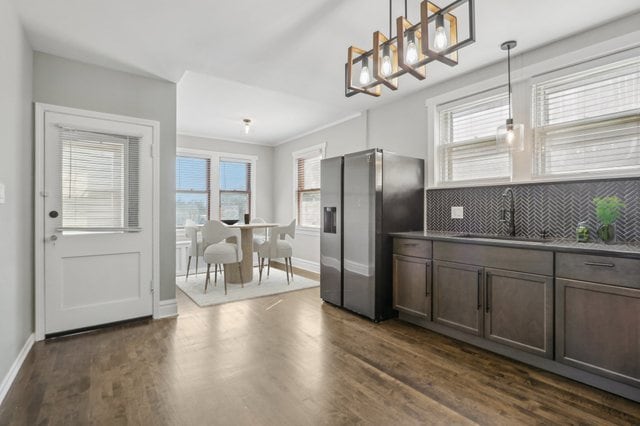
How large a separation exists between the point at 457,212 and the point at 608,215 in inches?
50.8

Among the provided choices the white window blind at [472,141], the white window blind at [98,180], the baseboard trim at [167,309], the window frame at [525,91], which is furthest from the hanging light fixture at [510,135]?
the baseboard trim at [167,309]

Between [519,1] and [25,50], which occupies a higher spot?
[519,1]

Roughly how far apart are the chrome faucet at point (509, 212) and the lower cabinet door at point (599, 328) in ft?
2.85

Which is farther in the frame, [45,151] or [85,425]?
[45,151]

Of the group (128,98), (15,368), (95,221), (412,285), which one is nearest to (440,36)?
(412,285)

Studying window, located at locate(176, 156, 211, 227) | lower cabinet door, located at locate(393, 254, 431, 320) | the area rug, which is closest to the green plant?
lower cabinet door, located at locate(393, 254, 431, 320)

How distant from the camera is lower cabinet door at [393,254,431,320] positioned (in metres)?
2.97

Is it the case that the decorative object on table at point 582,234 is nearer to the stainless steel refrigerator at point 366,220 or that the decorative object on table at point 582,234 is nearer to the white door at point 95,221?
the stainless steel refrigerator at point 366,220

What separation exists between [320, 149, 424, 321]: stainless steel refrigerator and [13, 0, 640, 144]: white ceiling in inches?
39.2

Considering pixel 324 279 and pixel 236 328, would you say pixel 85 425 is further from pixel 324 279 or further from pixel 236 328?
pixel 324 279

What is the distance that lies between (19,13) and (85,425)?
272 centimetres

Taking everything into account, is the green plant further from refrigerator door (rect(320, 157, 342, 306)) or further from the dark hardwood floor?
refrigerator door (rect(320, 157, 342, 306))

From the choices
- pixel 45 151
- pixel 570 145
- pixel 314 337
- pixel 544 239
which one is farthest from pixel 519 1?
pixel 45 151

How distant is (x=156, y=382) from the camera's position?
83.0 inches
